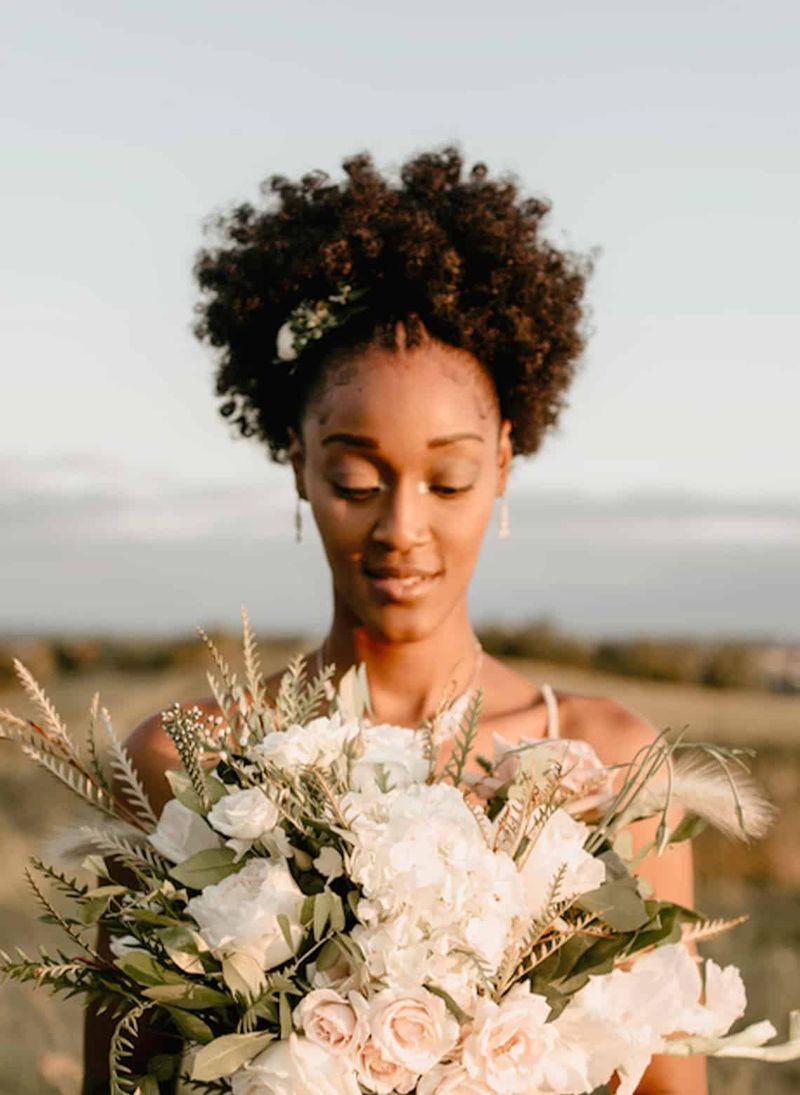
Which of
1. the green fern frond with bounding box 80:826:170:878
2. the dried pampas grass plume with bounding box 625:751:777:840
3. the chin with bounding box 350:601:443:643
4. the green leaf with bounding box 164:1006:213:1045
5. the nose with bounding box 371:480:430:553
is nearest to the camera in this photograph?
the green leaf with bounding box 164:1006:213:1045

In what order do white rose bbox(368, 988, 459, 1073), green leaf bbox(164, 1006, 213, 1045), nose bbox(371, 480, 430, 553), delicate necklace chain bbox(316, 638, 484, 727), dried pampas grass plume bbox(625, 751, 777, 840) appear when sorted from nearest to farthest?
white rose bbox(368, 988, 459, 1073) → green leaf bbox(164, 1006, 213, 1045) → dried pampas grass plume bbox(625, 751, 777, 840) → nose bbox(371, 480, 430, 553) → delicate necklace chain bbox(316, 638, 484, 727)

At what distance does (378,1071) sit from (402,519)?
137 centimetres

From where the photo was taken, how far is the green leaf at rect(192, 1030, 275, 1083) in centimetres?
206

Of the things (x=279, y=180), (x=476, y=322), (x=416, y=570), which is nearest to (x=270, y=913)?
(x=416, y=570)

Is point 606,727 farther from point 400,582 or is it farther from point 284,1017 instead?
point 284,1017

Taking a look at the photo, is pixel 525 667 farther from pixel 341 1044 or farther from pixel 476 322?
pixel 341 1044

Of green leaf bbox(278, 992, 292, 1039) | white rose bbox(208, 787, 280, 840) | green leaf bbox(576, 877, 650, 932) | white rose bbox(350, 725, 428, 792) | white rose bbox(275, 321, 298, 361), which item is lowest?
green leaf bbox(278, 992, 292, 1039)

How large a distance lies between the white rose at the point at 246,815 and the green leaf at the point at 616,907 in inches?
20.7

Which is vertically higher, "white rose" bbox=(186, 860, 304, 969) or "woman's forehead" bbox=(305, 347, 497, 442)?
"woman's forehead" bbox=(305, 347, 497, 442)

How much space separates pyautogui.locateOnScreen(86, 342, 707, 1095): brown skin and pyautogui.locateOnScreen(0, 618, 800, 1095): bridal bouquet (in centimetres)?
84

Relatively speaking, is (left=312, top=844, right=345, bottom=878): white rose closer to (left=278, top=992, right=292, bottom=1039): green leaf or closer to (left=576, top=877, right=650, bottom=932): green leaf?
(left=278, top=992, right=292, bottom=1039): green leaf

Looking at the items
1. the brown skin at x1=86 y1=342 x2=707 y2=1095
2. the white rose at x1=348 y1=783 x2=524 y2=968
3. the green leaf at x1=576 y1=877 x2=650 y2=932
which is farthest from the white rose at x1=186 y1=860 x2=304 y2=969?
the brown skin at x1=86 y1=342 x2=707 y2=1095

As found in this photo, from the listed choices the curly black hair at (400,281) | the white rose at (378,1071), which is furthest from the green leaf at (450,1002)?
the curly black hair at (400,281)

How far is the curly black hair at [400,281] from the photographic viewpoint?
339 centimetres
